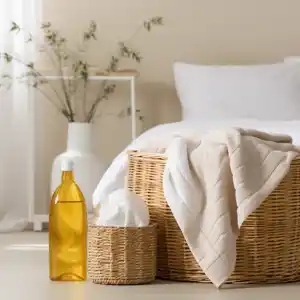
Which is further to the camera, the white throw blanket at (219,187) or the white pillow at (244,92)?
the white pillow at (244,92)

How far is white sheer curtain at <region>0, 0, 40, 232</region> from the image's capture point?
4.19 m

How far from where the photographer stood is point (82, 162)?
13.0ft

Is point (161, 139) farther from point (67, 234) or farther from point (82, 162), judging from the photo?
point (82, 162)

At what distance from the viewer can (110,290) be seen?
2.32 meters

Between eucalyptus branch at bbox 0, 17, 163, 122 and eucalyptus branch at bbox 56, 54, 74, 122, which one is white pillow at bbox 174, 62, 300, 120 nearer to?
eucalyptus branch at bbox 0, 17, 163, 122

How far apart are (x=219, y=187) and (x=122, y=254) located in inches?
13.6

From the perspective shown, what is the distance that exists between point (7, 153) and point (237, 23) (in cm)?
142

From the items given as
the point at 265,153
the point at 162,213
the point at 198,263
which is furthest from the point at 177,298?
the point at 265,153

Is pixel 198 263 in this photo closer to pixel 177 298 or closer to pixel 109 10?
pixel 177 298

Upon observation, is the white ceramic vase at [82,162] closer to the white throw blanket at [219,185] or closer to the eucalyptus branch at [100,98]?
the eucalyptus branch at [100,98]

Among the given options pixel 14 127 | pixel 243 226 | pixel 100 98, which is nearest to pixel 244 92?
pixel 100 98

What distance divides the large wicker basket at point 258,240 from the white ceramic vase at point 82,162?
1.49 m

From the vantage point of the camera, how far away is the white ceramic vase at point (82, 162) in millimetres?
3967

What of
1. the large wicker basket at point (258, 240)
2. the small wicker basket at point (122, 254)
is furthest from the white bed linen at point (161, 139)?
the small wicker basket at point (122, 254)
